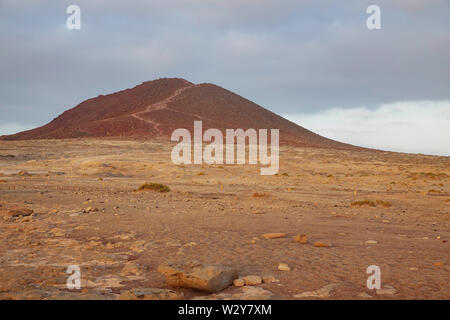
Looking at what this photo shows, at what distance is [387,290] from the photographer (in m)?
4.94

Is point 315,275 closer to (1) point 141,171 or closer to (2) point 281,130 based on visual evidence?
(1) point 141,171

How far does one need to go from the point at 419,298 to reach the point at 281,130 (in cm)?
9254

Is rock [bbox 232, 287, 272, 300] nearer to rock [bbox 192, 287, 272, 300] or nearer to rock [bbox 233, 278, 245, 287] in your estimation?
rock [bbox 192, 287, 272, 300]

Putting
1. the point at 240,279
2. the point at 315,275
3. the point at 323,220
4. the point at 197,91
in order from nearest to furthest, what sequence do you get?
the point at 240,279, the point at 315,275, the point at 323,220, the point at 197,91

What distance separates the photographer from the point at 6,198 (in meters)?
13.7

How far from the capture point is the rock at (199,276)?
15.7 feet

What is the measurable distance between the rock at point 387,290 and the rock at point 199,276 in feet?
5.98

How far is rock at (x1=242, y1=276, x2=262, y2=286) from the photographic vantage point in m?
5.13

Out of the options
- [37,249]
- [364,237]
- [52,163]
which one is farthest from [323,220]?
[52,163]

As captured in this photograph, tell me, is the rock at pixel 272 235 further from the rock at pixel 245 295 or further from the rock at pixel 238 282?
the rock at pixel 245 295

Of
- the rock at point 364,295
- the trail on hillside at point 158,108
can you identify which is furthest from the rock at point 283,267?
the trail on hillside at point 158,108

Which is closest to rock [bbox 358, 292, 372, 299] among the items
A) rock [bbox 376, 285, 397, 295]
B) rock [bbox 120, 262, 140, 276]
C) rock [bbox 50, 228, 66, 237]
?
rock [bbox 376, 285, 397, 295]

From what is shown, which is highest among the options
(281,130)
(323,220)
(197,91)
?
(197,91)

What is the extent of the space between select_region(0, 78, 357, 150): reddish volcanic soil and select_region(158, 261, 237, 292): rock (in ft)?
230
